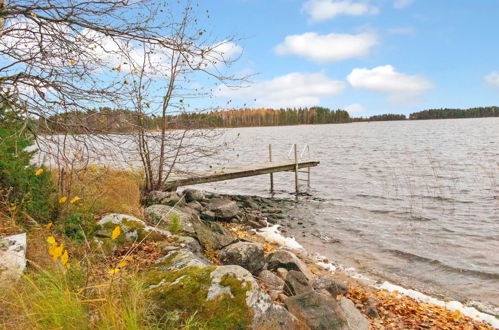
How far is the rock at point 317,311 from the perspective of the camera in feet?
13.1

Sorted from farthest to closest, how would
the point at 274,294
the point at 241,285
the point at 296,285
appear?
the point at 296,285, the point at 274,294, the point at 241,285

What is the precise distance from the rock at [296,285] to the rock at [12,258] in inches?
138

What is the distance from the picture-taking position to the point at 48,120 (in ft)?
13.3

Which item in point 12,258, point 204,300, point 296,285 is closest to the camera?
point 204,300

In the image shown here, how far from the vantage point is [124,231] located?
5.44 meters

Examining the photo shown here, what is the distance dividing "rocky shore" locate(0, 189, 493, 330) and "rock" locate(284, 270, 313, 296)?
0.01 meters

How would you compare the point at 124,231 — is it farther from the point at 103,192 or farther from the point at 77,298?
the point at 77,298

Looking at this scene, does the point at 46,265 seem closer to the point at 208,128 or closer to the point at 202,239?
the point at 202,239

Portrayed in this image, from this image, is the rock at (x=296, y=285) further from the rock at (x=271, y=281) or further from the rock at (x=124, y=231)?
the rock at (x=124, y=231)

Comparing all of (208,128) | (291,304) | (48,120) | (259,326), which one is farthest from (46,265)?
(208,128)

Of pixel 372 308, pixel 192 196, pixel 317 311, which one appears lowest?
pixel 372 308

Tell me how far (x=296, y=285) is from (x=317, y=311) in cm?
123

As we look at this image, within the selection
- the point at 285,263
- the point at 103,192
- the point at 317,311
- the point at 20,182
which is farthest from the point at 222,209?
the point at 317,311

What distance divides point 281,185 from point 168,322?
18.5 metres
